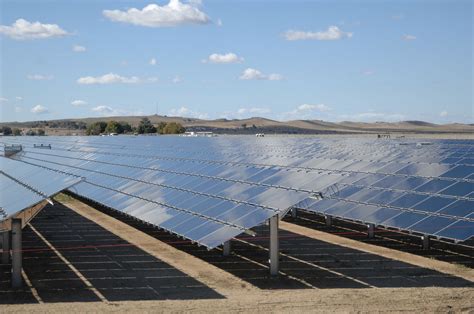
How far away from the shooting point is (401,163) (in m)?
33.7

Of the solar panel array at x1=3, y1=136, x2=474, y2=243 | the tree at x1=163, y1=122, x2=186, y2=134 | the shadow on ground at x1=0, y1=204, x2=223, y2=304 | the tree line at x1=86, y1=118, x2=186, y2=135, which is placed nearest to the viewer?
the shadow on ground at x1=0, y1=204, x2=223, y2=304

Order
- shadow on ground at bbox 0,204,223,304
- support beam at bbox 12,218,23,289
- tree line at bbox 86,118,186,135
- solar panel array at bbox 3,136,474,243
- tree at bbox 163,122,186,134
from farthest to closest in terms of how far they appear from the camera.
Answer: tree line at bbox 86,118,186,135 < tree at bbox 163,122,186,134 < solar panel array at bbox 3,136,474,243 < support beam at bbox 12,218,23,289 < shadow on ground at bbox 0,204,223,304

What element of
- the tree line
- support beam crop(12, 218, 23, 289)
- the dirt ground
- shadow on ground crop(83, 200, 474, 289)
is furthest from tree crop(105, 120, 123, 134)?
support beam crop(12, 218, 23, 289)

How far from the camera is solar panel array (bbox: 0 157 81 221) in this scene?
21.1 meters

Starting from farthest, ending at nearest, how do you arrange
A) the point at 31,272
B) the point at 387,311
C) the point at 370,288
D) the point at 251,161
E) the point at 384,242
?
the point at 251,161, the point at 384,242, the point at 31,272, the point at 370,288, the point at 387,311

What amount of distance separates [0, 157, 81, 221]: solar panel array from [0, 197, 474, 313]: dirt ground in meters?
2.56

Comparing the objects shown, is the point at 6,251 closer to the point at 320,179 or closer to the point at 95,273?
the point at 95,273

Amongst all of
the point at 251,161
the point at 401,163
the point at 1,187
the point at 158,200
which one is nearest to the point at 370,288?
the point at 158,200

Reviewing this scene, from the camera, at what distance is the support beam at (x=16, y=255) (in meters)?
20.2

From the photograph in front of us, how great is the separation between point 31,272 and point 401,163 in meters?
20.3

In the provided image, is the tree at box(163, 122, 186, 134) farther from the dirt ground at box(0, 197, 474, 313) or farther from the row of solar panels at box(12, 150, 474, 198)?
the dirt ground at box(0, 197, 474, 313)

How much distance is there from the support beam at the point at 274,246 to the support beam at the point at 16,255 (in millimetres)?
8457

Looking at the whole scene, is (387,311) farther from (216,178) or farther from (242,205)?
(216,178)

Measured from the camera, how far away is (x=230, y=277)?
2173 centimetres
